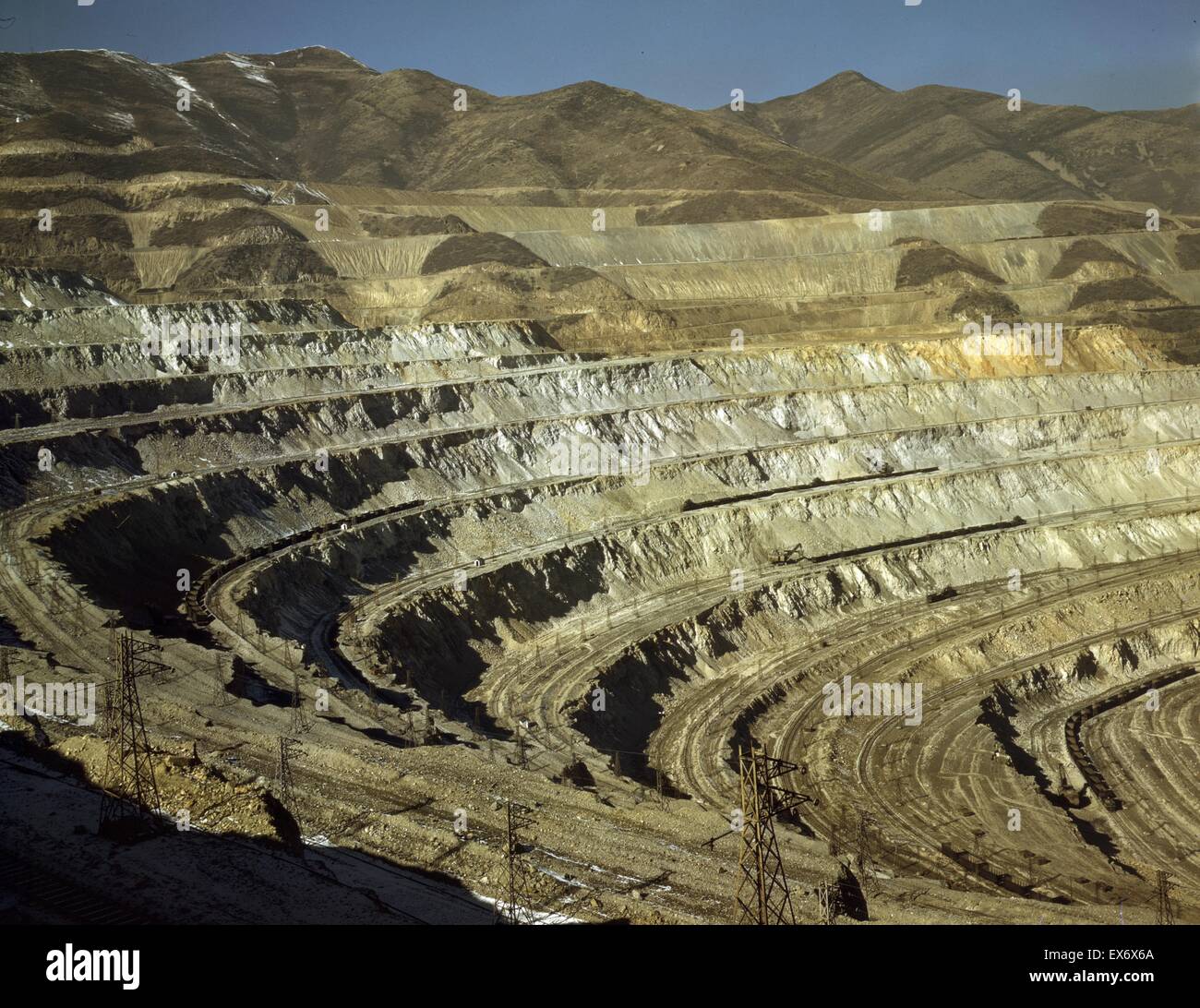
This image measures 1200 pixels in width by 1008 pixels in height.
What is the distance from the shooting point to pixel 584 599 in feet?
205

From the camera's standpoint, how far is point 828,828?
128 ft

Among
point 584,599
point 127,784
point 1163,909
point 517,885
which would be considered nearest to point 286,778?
point 127,784

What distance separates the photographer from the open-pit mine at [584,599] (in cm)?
2780

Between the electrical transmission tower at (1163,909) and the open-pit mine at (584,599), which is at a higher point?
the open-pit mine at (584,599)

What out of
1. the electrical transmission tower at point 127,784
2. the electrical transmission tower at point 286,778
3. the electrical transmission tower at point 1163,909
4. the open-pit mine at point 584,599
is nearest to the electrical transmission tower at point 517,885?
the open-pit mine at point 584,599

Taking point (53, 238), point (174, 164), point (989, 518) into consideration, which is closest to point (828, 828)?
point (989, 518)

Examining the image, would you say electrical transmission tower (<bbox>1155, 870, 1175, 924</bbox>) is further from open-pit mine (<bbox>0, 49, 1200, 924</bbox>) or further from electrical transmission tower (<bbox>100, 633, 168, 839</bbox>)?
electrical transmission tower (<bbox>100, 633, 168, 839</bbox>)

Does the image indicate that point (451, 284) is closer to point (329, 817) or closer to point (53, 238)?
point (53, 238)

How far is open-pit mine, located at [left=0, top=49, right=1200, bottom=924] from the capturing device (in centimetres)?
2780

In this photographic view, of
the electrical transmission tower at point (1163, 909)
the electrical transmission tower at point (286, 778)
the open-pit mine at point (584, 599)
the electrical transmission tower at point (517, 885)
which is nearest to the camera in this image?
the electrical transmission tower at point (517, 885)

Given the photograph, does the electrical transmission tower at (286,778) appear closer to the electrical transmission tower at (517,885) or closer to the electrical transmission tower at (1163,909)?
the electrical transmission tower at (517,885)

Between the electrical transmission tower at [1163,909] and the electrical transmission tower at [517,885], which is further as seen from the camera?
the electrical transmission tower at [1163,909]

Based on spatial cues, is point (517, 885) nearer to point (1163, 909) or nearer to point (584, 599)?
point (1163, 909)

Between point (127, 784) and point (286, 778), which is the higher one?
point (127, 784)
